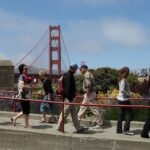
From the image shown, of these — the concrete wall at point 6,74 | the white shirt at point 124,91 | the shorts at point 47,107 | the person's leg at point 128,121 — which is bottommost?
the person's leg at point 128,121

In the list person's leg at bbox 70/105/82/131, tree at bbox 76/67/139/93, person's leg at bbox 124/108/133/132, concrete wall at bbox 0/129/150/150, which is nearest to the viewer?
concrete wall at bbox 0/129/150/150

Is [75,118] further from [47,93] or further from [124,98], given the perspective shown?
[47,93]

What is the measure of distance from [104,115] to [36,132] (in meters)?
3.12

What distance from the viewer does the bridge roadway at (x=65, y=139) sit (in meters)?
9.49

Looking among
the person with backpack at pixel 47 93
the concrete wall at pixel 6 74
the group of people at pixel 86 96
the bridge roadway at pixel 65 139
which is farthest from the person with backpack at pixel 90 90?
the concrete wall at pixel 6 74

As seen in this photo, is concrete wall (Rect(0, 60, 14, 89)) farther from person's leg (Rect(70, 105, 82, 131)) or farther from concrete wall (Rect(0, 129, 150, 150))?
person's leg (Rect(70, 105, 82, 131))

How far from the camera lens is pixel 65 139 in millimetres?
10008

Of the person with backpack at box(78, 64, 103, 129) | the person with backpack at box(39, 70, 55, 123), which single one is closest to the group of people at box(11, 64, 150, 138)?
the person with backpack at box(78, 64, 103, 129)

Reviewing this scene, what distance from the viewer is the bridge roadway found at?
9.49 metres

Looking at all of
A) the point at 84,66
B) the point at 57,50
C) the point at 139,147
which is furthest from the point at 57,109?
the point at 57,50

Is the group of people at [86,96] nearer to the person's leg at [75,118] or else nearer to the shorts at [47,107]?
the person's leg at [75,118]

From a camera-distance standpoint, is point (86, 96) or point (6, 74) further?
point (6, 74)

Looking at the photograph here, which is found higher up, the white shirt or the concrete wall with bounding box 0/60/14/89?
the concrete wall with bounding box 0/60/14/89

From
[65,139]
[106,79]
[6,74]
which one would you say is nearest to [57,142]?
[65,139]
